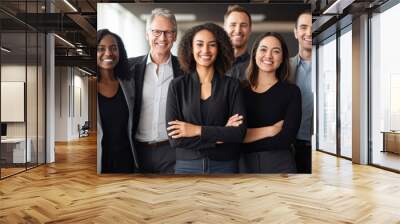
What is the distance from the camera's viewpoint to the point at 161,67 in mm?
A: 6285

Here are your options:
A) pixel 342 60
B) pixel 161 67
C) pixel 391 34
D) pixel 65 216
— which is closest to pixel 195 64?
pixel 161 67

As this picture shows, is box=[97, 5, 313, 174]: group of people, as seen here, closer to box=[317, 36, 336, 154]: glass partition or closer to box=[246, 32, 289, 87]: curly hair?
box=[246, 32, 289, 87]: curly hair

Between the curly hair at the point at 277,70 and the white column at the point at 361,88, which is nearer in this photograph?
the curly hair at the point at 277,70

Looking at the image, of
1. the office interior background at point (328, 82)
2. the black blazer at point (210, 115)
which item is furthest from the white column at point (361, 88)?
the black blazer at point (210, 115)

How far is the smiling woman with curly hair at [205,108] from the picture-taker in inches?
240

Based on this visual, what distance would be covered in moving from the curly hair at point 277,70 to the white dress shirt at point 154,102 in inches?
48.2

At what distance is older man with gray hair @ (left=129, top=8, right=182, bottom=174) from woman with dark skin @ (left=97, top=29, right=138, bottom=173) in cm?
13

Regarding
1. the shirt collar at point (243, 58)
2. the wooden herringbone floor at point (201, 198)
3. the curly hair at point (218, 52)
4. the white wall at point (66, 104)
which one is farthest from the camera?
the white wall at point (66, 104)

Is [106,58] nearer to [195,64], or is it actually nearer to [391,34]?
[195,64]

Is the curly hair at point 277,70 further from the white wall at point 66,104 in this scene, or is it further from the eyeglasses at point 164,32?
the white wall at point 66,104

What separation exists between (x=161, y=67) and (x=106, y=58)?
897mm

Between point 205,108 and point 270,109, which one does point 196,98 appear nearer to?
point 205,108

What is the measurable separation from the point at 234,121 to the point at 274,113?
65cm

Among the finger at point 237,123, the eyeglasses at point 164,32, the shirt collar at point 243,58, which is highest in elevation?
the eyeglasses at point 164,32
